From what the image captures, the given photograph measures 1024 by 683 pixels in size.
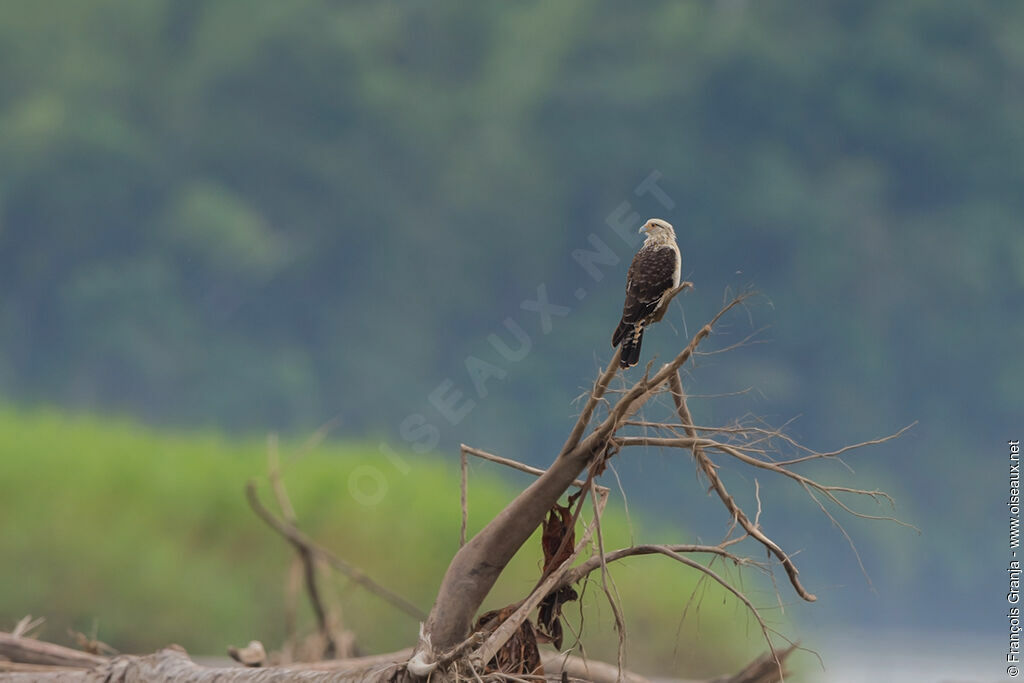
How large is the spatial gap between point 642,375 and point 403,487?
8.69 meters

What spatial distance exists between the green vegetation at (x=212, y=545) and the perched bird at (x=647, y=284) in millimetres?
6019

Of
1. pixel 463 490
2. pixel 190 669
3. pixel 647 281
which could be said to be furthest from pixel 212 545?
pixel 647 281

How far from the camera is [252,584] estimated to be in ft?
31.4

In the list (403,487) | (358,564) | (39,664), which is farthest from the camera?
(403,487)

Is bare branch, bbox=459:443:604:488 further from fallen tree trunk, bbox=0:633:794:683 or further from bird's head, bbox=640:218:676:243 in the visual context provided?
bird's head, bbox=640:218:676:243

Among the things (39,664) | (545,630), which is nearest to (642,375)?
(545,630)

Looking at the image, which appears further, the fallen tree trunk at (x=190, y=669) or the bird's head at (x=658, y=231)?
the bird's head at (x=658, y=231)

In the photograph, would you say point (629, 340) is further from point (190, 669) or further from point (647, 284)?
point (190, 669)

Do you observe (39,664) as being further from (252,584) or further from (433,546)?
(433,546)

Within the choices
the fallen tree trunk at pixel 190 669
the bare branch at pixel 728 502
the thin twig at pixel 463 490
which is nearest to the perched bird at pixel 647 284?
the bare branch at pixel 728 502

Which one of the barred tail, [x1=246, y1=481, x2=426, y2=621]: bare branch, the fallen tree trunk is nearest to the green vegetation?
[x1=246, y1=481, x2=426, y2=621]: bare branch

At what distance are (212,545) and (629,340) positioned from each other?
26.7 ft

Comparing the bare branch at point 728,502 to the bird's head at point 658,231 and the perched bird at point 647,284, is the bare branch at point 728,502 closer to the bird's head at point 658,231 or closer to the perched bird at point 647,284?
the perched bird at point 647,284

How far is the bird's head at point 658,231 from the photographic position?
11.0 feet
